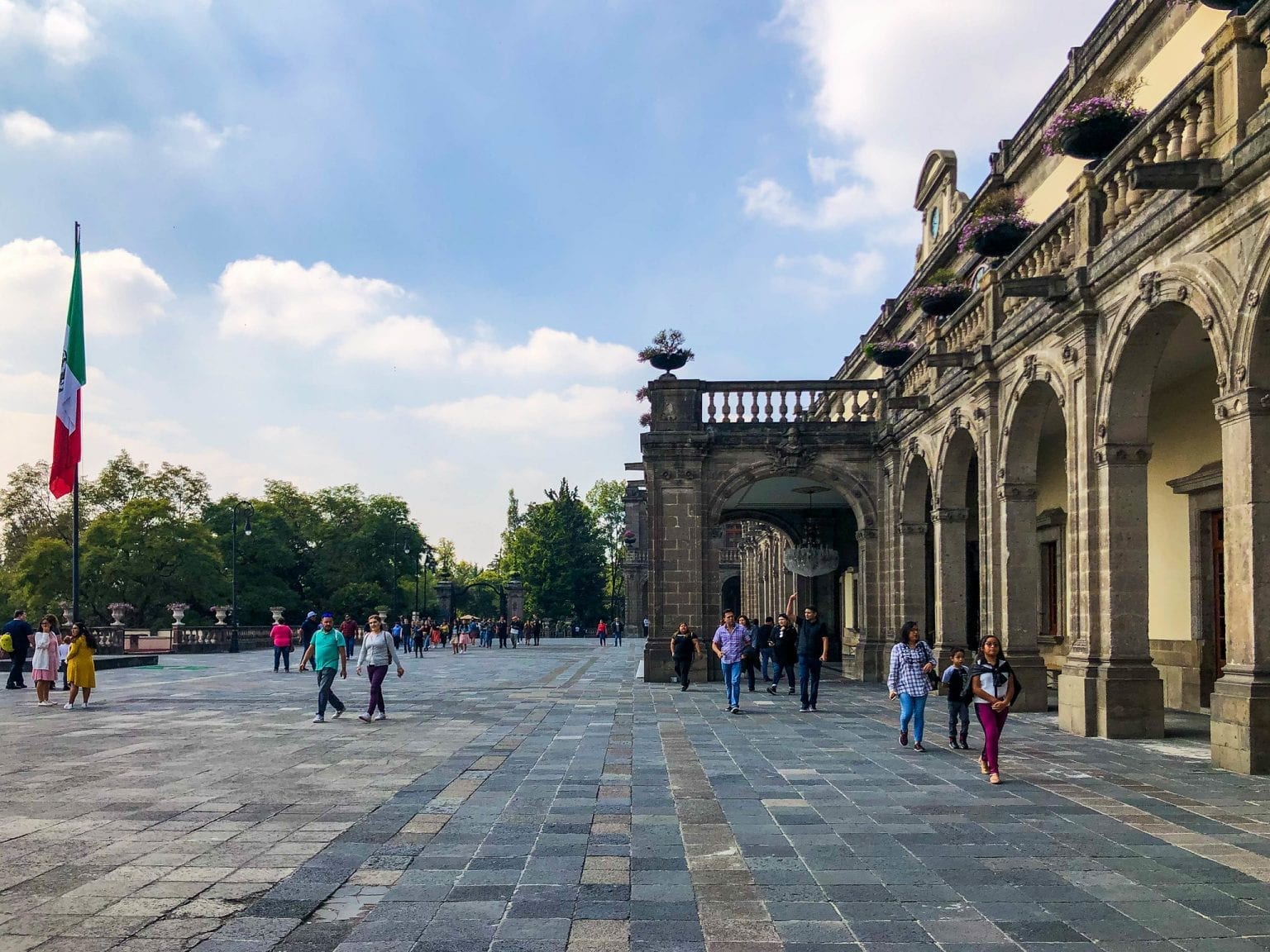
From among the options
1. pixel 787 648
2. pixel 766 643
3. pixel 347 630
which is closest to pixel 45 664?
pixel 347 630

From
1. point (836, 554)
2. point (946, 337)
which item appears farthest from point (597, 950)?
point (836, 554)

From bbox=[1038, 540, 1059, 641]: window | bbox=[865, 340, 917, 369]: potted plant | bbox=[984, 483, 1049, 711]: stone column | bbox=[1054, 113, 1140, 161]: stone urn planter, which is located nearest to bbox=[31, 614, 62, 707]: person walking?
bbox=[984, 483, 1049, 711]: stone column

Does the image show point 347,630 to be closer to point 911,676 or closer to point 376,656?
point 376,656

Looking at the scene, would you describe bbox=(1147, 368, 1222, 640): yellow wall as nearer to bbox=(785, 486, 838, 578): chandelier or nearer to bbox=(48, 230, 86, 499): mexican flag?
bbox=(785, 486, 838, 578): chandelier

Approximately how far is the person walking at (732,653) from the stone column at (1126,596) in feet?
18.3

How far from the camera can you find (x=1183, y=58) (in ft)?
50.6

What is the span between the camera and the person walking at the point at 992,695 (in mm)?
10070

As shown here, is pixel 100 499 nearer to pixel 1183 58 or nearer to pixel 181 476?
pixel 181 476

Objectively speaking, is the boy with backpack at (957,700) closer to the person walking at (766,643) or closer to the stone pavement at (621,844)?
the stone pavement at (621,844)

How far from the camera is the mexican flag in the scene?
25703 millimetres

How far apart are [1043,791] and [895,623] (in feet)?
47.7

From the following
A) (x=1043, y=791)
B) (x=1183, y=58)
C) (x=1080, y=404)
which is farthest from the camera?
(x=1183, y=58)

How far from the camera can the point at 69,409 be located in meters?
26.2

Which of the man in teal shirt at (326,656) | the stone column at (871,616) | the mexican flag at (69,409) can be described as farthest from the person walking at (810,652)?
the mexican flag at (69,409)
